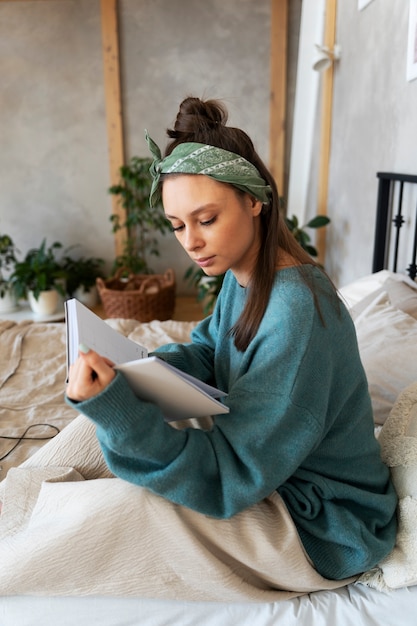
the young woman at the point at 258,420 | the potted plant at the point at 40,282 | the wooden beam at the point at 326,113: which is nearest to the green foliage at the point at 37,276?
the potted plant at the point at 40,282

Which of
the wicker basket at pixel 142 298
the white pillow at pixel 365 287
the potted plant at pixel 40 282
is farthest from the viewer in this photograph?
the potted plant at pixel 40 282

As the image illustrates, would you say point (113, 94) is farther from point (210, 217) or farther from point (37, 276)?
point (210, 217)

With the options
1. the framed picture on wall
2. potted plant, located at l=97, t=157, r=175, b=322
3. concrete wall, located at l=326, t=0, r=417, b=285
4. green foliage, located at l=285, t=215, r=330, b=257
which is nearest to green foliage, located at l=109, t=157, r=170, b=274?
potted plant, located at l=97, t=157, r=175, b=322

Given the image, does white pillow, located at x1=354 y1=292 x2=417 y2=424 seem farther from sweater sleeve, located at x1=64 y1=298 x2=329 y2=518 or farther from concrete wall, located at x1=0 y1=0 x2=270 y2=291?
concrete wall, located at x1=0 y1=0 x2=270 y2=291

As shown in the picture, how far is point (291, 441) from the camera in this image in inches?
32.3

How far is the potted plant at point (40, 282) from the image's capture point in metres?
3.88

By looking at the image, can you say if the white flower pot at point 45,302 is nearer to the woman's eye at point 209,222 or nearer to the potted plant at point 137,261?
the potted plant at point 137,261

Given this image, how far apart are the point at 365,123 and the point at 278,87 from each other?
5.57ft

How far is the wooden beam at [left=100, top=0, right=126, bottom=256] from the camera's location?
3.80 metres

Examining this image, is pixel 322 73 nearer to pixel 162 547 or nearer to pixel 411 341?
pixel 411 341

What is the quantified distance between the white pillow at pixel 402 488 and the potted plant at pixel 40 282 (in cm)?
316

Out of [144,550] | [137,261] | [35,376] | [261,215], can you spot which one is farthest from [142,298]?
[144,550]

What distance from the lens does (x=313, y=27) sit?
330 cm

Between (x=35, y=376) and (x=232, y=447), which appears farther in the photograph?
(x=35, y=376)
